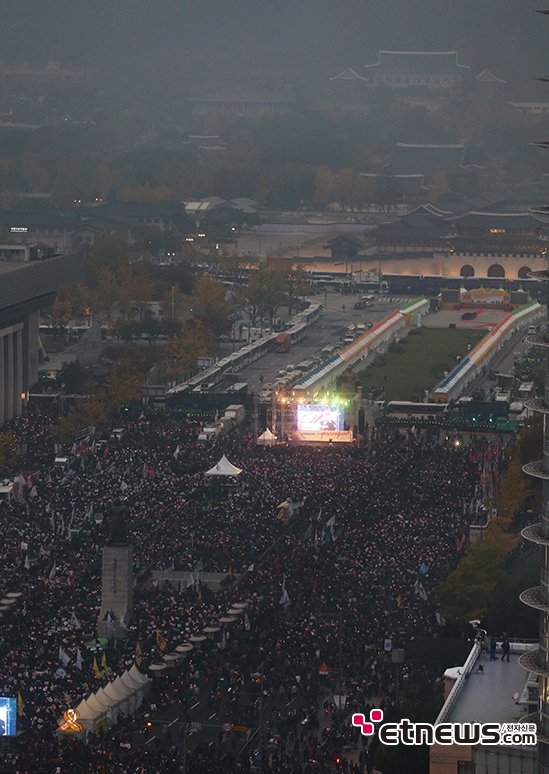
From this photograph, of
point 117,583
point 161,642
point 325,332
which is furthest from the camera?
point 325,332

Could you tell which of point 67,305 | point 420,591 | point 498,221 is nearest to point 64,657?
point 420,591

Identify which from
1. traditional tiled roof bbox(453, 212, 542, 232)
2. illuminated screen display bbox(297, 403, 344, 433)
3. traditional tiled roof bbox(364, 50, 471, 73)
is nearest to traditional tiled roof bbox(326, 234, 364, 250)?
traditional tiled roof bbox(453, 212, 542, 232)

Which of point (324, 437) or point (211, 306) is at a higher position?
point (211, 306)

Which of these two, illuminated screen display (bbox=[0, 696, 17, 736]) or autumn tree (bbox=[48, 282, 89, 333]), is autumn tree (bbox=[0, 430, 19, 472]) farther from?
autumn tree (bbox=[48, 282, 89, 333])

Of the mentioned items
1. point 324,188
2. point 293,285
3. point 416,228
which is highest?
point 324,188

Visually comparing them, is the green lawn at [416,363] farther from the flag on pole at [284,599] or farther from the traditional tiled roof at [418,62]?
the traditional tiled roof at [418,62]

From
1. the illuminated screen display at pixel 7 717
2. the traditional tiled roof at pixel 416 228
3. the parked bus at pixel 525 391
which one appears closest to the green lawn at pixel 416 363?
the parked bus at pixel 525 391

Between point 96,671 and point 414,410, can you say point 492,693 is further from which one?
point 414,410
